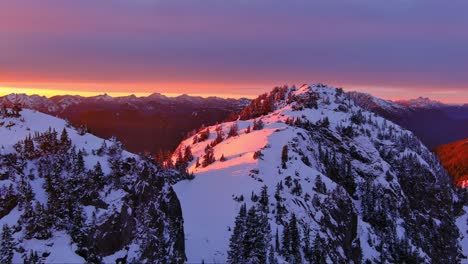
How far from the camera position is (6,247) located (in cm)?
4316

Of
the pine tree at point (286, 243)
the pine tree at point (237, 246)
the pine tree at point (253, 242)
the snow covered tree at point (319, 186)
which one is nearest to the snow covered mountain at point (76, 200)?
the pine tree at point (237, 246)

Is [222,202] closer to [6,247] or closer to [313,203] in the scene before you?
[313,203]

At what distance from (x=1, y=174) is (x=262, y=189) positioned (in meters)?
64.8

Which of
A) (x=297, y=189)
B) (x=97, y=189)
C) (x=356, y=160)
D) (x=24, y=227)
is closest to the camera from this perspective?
(x=24, y=227)

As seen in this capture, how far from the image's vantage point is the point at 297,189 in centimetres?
11025

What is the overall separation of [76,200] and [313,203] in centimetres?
7245

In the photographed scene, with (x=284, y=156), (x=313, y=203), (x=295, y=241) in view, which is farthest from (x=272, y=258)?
(x=284, y=156)

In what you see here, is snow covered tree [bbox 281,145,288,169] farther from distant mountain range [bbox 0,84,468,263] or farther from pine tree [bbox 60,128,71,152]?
pine tree [bbox 60,128,71,152]

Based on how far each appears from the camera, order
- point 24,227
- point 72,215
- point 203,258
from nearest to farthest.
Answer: point 24,227 < point 72,215 < point 203,258

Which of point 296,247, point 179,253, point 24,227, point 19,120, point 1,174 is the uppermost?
point 19,120

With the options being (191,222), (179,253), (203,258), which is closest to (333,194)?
(191,222)

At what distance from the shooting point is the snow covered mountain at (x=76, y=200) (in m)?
47.2

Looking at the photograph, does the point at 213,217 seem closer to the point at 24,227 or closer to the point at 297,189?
the point at 297,189

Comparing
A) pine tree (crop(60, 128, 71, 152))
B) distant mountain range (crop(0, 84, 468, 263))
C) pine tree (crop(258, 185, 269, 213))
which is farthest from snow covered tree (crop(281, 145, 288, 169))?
pine tree (crop(60, 128, 71, 152))
